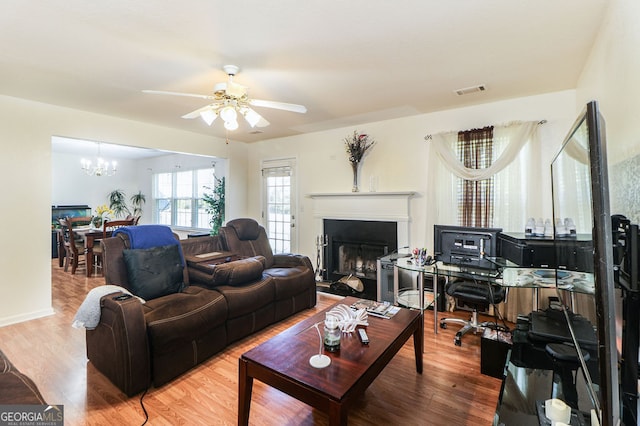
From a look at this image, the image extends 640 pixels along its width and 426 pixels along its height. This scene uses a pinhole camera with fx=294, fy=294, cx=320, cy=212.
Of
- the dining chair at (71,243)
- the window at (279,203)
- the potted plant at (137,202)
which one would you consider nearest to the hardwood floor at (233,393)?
the window at (279,203)

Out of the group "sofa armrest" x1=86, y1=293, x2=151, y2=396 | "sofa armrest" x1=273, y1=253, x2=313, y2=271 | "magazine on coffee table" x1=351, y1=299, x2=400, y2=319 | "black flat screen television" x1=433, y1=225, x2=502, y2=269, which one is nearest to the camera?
"sofa armrest" x1=86, y1=293, x2=151, y2=396

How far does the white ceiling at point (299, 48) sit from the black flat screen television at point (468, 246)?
143 centimetres

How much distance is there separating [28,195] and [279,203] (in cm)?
327

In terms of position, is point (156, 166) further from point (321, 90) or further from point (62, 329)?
point (321, 90)

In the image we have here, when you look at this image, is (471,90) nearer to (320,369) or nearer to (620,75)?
(620,75)

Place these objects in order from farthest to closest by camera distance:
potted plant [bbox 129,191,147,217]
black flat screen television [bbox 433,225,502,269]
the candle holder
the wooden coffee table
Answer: potted plant [bbox 129,191,147,217]
black flat screen television [bbox 433,225,502,269]
the candle holder
the wooden coffee table

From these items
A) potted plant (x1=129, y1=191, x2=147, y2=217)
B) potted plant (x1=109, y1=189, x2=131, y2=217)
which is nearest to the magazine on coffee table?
potted plant (x1=129, y1=191, x2=147, y2=217)

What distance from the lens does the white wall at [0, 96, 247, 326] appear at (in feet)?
10.6

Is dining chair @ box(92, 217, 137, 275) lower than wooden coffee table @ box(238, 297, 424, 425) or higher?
higher

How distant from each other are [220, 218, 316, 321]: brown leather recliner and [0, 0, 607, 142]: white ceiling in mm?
1629

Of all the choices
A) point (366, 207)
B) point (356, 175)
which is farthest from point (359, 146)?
point (366, 207)

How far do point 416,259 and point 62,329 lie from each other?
12.3 ft

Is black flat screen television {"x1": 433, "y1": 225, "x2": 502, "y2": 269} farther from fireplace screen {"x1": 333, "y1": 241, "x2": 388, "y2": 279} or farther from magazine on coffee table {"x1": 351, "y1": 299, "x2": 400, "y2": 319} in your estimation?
fireplace screen {"x1": 333, "y1": 241, "x2": 388, "y2": 279}

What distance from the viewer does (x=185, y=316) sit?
7.36ft
